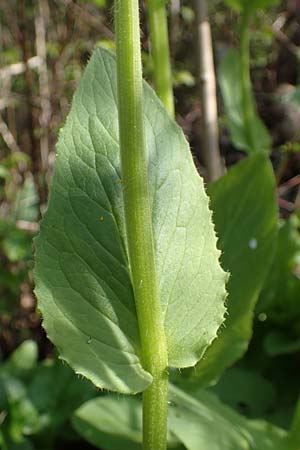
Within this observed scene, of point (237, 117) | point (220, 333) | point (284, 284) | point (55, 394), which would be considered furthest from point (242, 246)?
point (237, 117)

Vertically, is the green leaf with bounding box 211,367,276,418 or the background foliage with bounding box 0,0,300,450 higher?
the background foliage with bounding box 0,0,300,450

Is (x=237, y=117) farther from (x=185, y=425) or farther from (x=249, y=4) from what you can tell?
(x=185, y=425)

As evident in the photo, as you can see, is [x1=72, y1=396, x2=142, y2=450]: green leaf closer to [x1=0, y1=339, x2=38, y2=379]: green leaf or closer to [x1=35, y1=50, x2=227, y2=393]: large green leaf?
[x1=0, y1=339, x2=38, y2=379]: green leaf

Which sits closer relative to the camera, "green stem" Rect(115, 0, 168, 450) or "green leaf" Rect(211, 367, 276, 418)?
"green stem" Rect(115, 0, 168, 450)

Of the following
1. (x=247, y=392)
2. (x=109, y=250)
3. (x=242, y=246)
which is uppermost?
(x=109, y=250)

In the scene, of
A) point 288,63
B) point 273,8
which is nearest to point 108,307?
point 288,63

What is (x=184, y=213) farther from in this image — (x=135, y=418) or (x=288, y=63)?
(x=288, y=63)

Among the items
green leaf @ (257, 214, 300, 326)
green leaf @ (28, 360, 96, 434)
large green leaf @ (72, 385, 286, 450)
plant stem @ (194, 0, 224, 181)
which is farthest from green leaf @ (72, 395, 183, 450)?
plant stem @ (194, 0, 224, 181)
